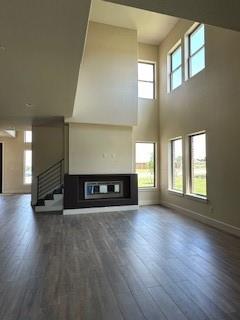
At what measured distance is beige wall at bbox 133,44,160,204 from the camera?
8.14 metres

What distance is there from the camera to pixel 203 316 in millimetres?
2168

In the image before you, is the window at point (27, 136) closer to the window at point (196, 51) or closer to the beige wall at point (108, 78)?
the beige wall at point (108, 78)

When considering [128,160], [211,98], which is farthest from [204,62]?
[128,160]

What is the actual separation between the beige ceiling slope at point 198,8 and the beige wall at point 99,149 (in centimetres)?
507

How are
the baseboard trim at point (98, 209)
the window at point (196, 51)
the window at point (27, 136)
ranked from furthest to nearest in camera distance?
the window at point (27, 136), the baseboard trim at point (98, 209), the window at point (196, 51)

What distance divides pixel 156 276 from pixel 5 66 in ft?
11.4

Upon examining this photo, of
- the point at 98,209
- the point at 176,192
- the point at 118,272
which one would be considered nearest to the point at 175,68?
the point at 176,192

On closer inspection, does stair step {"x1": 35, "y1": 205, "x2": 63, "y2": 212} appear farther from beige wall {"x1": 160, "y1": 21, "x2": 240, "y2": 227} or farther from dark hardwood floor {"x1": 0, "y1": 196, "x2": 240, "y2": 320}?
beige wall {"x1": 160, "y1": 21, "x2": 240, "y2": 227}

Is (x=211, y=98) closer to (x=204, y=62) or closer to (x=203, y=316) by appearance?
(x=204, y=62)

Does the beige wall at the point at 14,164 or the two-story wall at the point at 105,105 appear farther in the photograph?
the beige wall at the point at 14,164

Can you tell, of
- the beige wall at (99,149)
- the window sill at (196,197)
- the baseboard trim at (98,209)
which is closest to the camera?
the window sill at (196,197)

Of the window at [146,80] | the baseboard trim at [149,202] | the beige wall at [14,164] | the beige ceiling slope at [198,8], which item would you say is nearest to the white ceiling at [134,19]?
the window at [146,80]

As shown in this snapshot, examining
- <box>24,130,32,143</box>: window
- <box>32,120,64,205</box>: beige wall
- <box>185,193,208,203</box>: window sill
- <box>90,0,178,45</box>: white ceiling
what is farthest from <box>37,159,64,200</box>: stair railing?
<box>90,0,178,45</box>: white ceiling

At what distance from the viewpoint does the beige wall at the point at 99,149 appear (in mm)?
7020
